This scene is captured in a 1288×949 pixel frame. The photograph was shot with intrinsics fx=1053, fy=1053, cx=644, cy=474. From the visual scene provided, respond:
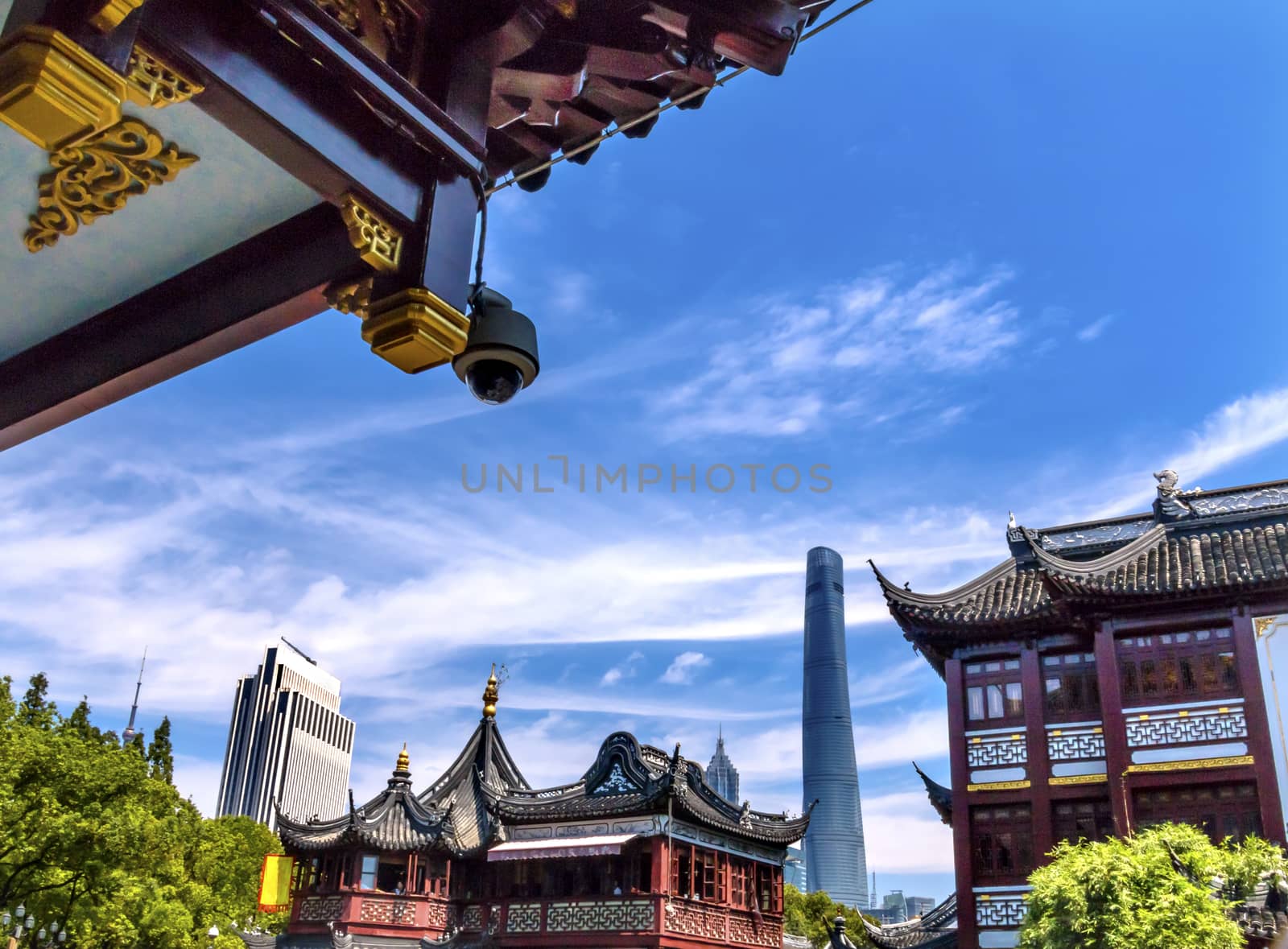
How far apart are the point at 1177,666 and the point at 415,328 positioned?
19347 mm

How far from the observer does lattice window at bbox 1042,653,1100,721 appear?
19.8 meters

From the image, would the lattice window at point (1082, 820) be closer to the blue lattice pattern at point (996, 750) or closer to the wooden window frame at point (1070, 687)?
the blue lattice pattern at point (996, 750)

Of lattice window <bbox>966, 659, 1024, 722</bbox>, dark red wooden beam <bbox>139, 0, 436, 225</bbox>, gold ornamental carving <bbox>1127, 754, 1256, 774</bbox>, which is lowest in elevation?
dark red wooden beam <bbox>139, 0, 436, 225</bbox>

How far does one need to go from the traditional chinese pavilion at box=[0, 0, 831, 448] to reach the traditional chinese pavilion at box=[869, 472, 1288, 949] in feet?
58.2

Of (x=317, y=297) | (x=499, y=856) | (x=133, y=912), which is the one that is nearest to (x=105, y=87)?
(x=317, y=297)

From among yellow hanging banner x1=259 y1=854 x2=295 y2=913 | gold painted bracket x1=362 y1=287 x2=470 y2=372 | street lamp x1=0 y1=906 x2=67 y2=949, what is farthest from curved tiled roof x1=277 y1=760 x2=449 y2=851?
gold painted bracket x1=362 y1=287 x2=470 y2=372

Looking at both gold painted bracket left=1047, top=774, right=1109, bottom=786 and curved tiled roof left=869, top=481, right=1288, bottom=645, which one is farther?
curved tiled roof left=869, top=481, right=1288, bottom=645

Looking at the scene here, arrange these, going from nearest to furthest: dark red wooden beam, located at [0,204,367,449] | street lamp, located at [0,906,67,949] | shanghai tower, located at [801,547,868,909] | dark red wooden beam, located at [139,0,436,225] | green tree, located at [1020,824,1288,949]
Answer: dark red wooden beam, located at [139,0,436,225] < dark red wooden beam, located at [0,204,367,449] < green tree, located at [1020,824,1288,949] < street lamp, located at [0,906,67,949] < shanghai tower, located at [801,547,868,909]

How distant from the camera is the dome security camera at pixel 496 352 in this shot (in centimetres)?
393

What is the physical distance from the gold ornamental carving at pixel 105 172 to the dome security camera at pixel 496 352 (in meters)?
1.11

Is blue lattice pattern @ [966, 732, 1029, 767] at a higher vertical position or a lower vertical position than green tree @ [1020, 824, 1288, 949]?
higher

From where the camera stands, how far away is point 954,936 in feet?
64.5

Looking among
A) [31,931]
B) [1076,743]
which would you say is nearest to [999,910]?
[1076,743]

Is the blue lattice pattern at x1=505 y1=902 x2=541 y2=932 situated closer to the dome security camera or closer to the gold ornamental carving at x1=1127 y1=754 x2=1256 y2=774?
the gold ornamental carving at x1=1127 y1=754 x2=1256 y2=774
